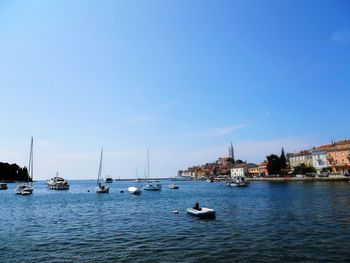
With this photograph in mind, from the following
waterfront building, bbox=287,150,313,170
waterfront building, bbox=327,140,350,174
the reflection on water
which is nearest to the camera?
the reflection on water

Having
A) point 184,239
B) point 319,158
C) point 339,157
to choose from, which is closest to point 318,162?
point 319,158

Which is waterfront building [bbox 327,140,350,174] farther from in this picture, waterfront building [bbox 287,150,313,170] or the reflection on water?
the reflection on water

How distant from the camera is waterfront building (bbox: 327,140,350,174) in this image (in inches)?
5496

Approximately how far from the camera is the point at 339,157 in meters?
144

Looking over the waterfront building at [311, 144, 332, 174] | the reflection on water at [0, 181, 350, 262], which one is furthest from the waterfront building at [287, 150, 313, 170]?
the reflection on water at [0, 181, 350, 262]

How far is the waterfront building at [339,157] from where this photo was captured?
458 feet

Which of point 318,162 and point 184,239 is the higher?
point 318,162

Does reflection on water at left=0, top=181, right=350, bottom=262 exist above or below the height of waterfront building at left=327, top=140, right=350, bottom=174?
below

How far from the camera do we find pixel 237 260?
853 inches

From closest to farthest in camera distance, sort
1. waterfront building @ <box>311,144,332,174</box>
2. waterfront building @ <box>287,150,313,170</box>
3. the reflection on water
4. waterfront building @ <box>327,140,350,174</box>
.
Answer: the reflection on water < waterfront building @ <box>327,140,350,174</box> < waterfront building @ <box>311,144,332,174</box> < waterfront building @ <box>287,150,313,170</box>

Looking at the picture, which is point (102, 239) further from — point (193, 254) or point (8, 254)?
point (193, 254)

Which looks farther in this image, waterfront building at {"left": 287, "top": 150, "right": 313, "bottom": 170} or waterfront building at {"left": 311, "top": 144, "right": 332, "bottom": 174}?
waterfront building at {"left": 287, "top": 150, "right": 313, "bottom": 170}

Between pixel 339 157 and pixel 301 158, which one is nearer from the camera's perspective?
pixel 339 157

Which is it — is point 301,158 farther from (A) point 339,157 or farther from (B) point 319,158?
(A) point 339,157
